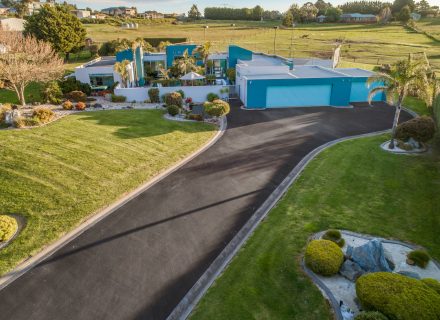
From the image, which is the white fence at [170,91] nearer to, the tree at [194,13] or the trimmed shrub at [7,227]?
the trimmed shrub at [7,227]

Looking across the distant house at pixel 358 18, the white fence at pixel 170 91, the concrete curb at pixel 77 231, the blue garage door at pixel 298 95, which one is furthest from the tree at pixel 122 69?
the distant house at pixel 358 18

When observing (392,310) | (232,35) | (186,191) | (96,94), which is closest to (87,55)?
(96,94)

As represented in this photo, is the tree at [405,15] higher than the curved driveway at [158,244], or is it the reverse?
the tree at [405,15]

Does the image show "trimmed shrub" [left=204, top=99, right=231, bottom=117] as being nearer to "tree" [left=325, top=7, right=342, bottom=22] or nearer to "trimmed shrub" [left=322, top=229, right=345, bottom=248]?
"trimmed shrub" [left=322, top=229, right=345, bottom=248]

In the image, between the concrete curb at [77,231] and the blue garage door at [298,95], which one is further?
the blue garage door at [298,95]

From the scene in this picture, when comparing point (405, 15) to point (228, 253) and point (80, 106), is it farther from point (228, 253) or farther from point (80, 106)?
point (228, 253)

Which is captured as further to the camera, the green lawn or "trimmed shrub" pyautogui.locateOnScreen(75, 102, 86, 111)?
"trimmed shrub" pyautogui.locateOnScreen(75, 102, 86, 111)

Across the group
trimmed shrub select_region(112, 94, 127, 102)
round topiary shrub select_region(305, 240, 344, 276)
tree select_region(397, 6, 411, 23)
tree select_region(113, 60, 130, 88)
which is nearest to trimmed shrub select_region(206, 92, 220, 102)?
trimmed shrub select_region(112, 94, 127, 102)
